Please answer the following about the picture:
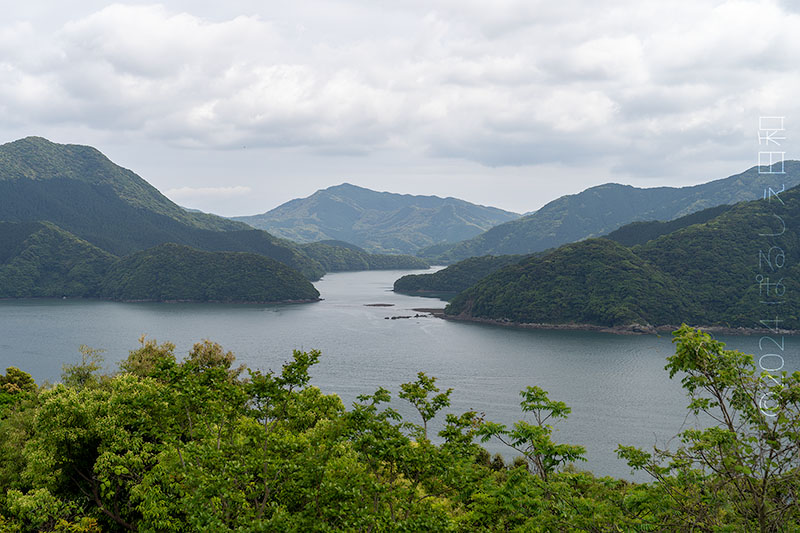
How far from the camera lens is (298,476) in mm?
16156

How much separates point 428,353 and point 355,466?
93.7 m

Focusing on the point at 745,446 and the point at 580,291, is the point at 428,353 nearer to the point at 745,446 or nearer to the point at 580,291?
the point at 580,291

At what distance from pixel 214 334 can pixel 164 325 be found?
1982cm

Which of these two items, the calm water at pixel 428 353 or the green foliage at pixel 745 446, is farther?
the calm water at pixel 428 353

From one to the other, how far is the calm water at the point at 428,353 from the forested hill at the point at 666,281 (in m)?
12.6

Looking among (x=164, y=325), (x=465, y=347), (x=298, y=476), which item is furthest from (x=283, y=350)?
(x=298, y=476)

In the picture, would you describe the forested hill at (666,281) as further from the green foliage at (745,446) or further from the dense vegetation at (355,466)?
the green foliage at (745,446)

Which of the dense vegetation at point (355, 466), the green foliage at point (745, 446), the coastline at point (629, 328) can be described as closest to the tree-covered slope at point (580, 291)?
the coastline at point (629, 328)

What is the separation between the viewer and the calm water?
6962 cm

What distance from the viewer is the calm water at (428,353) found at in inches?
2741

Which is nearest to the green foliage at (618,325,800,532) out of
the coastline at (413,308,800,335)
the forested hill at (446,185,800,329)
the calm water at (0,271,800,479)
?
the calm water at (0,271,800,479)

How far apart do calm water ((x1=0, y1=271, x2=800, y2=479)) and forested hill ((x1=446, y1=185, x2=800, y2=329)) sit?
1263 centimetres

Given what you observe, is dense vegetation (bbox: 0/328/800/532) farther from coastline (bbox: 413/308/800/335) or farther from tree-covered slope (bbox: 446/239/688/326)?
tree-covered slope (bbox: 446/239/688/326)

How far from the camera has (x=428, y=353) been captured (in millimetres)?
108875
